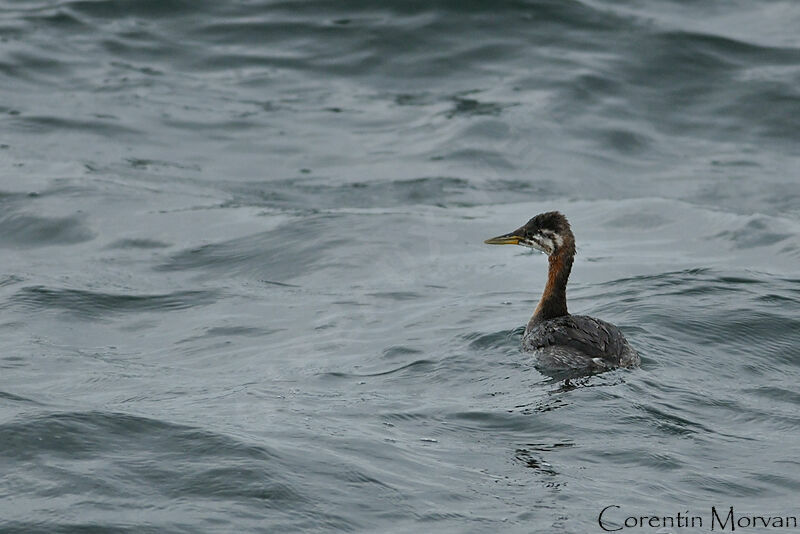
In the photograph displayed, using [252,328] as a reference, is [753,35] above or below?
above

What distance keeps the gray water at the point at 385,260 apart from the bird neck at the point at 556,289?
43cm

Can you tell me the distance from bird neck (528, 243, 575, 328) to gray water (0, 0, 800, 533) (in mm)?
431

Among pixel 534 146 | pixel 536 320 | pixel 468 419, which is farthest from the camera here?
pixel 534 146

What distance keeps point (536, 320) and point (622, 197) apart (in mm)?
4992

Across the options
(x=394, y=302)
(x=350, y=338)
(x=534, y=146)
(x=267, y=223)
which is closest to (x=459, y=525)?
(x=350, y=338)

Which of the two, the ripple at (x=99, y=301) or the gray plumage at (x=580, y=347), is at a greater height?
the gray plumage at (x=580, y=347)

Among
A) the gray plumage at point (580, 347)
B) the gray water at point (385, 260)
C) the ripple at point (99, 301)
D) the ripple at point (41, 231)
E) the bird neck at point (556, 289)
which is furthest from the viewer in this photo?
the ripple at point (41, 231)

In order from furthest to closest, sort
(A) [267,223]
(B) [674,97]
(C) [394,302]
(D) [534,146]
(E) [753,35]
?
1. (E) [753,35]
2. (B) [674,97]
3. (D) [534,146]
4. (A) [267,223]
5. (C) [394,302]

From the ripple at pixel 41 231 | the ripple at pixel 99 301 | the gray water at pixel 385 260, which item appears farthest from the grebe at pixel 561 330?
the ripple at pixel 41 231

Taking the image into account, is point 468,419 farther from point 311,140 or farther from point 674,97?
point 674,97

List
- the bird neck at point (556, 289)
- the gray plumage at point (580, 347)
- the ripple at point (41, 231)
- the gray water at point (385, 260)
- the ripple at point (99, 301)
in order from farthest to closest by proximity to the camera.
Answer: the ripple at point (41, 231) < the ripple at point (99, 301) < the bird neck at point (556, 289) < the gray plumage at point (580, 347) < the gray water at point (385, 260)

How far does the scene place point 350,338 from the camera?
411 inches

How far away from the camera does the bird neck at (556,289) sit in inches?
412

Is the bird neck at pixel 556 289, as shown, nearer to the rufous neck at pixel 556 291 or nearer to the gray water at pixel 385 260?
the rufous neck at pixel 556 291
